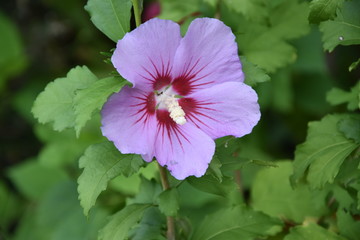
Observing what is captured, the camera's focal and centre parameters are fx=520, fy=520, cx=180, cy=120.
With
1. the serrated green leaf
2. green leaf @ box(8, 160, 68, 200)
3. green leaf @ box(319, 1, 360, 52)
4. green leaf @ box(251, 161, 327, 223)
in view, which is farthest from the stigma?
green leaf @ box(8, 160, 68, 200)

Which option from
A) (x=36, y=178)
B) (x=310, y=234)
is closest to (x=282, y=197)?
(x=310, y=234)

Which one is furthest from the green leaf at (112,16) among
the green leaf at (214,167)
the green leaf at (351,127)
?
the green leaf at (351,127)

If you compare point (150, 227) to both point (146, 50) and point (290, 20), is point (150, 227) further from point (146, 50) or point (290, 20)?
point (290, 20)

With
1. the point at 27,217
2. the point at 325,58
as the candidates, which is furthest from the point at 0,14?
the point at 325,58

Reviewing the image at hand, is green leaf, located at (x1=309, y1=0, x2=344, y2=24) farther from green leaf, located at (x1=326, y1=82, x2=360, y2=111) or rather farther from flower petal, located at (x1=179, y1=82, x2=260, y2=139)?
green leaf, located at (x1=326, y1=82, x2=360, y2=111)

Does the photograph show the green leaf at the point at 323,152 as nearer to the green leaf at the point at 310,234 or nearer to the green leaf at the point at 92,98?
the green leaf at the point at 310,234

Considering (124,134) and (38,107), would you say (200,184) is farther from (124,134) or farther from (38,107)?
(38,107)

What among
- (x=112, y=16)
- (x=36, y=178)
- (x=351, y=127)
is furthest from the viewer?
(x=36, y=178)
